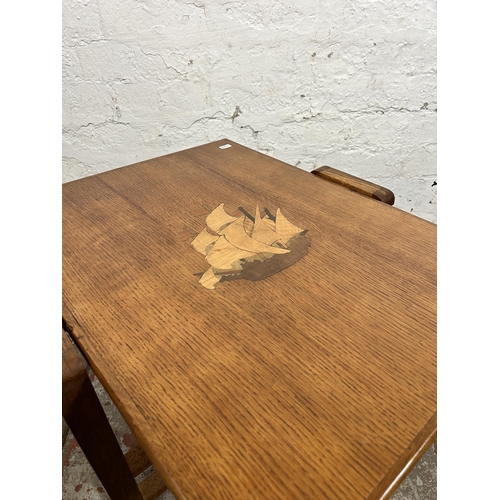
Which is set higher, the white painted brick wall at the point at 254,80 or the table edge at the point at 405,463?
the white painted brick wall at the point at 254,80

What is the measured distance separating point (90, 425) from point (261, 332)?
354 millimetres

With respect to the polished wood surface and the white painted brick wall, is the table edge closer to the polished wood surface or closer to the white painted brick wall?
the polished wood surface

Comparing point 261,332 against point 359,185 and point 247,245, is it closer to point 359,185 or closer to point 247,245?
point 247,245

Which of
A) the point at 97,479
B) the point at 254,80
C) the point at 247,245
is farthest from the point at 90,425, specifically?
the point at 254,80

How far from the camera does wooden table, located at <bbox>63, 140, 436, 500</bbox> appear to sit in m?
0.54

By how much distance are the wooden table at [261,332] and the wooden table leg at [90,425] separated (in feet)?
0.10

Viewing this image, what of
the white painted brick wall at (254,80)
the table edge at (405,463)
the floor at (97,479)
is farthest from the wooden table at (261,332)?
the white painted brick wall at (254,80)

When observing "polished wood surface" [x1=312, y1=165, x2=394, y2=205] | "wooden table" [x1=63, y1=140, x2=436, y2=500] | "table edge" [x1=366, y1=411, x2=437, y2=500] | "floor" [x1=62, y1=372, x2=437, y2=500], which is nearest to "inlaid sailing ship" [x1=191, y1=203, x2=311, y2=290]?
"wooden table" [x1=63, y1=140, x2=436, y2=500]

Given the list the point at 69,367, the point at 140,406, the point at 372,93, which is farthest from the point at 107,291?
the point at 372,93

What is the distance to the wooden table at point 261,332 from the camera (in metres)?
0.54

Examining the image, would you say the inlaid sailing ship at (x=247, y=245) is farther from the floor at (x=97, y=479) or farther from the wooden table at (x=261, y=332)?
the floor at (x=97, y=479)

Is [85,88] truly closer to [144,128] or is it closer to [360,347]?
[144,128]

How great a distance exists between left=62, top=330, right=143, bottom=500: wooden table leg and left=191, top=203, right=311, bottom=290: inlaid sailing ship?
0.27 meters

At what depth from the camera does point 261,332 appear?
0.72 meters
